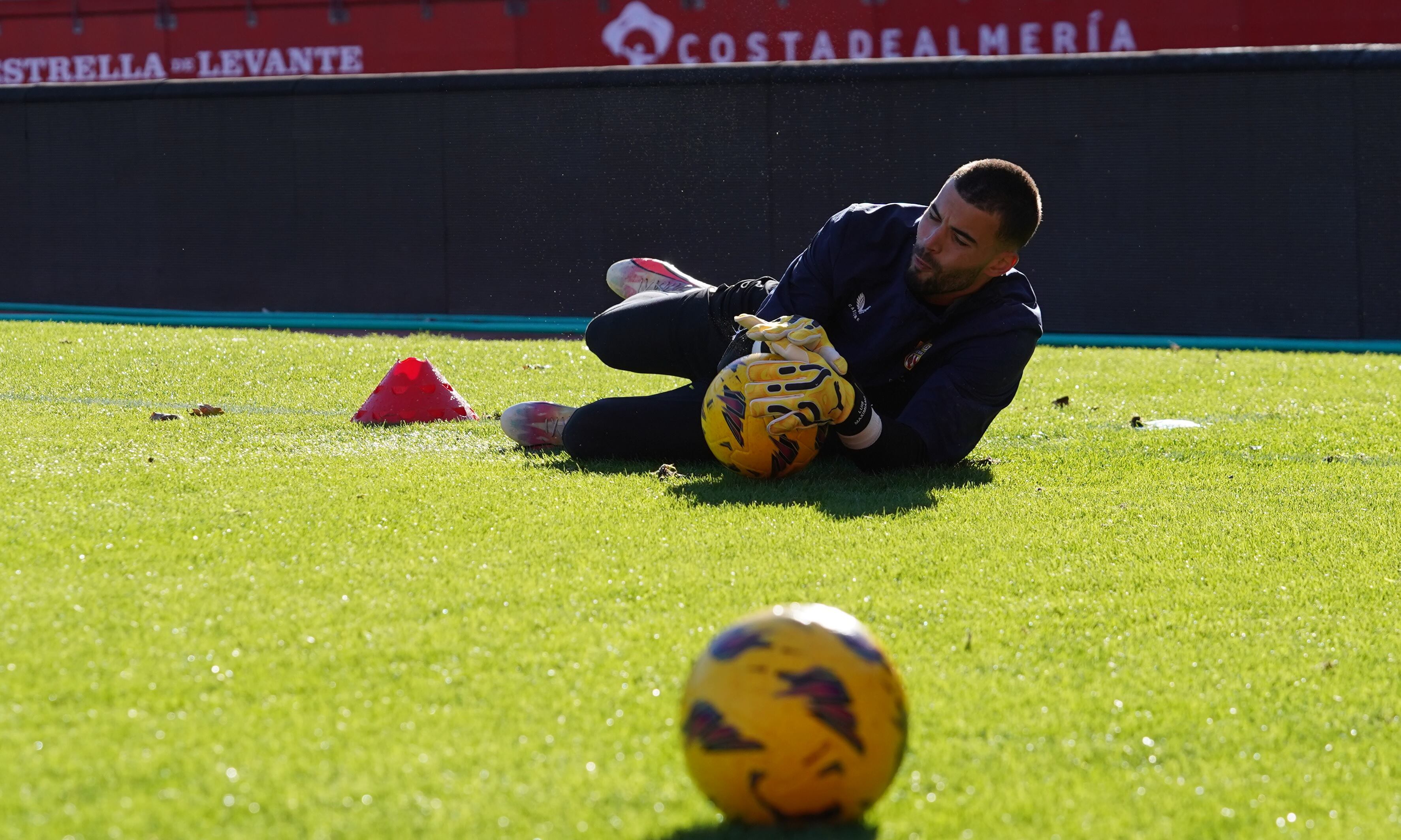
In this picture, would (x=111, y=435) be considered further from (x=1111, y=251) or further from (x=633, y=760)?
(x=1111, y=251)

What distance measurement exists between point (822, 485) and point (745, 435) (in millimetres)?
439

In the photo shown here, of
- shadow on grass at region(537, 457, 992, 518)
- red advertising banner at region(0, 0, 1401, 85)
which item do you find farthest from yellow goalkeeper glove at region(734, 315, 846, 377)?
red advertising banner at region(0, 0, 1401, 85)

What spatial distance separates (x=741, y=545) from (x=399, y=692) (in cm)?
147

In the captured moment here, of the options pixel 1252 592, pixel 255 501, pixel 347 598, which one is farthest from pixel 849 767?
pixel 255 501

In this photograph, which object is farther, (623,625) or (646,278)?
(646,278)

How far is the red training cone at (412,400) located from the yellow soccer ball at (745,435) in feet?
6.45

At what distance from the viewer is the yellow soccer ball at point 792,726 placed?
2363 millimetres

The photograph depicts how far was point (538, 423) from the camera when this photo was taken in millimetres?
5996

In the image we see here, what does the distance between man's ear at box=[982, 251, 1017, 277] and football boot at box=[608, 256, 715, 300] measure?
2240 millimetres

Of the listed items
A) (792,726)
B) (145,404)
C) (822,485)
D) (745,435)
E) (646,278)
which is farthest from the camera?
(646,278)

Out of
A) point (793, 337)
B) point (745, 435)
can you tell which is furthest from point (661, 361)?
point (793, 337)

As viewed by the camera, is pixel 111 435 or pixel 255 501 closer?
pixel 255 501

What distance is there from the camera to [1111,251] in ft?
37.7

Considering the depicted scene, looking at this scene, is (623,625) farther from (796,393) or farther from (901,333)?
(901,333)
